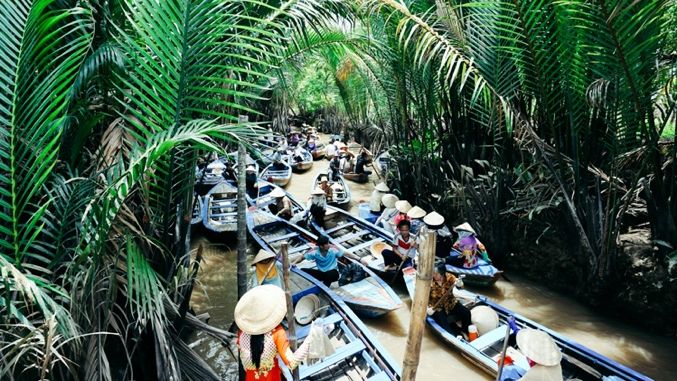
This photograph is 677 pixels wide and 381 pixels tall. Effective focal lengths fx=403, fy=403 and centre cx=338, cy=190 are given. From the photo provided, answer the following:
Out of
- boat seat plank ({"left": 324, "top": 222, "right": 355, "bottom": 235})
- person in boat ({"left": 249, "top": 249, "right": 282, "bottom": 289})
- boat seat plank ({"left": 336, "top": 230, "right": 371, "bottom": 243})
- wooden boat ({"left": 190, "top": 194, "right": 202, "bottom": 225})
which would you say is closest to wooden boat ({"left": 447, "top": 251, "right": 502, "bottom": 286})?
boat seat plank ({"left": 336, "top": 230, "right": 371, "bottom": 243})

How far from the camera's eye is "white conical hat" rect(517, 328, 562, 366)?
3492mm

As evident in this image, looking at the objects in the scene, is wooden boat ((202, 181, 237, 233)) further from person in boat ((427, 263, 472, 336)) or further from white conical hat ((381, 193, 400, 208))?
person in boat ((427, 263, 472, 336))

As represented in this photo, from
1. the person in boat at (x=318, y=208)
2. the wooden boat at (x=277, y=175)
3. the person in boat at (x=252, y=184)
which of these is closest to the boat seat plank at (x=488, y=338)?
the person in boat at (x=318, y=208)

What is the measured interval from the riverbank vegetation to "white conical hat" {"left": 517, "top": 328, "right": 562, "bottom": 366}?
2.65 m

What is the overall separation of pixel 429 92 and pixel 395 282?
386cm

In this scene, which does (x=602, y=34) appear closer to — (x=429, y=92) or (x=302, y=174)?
(x=429, y=92)

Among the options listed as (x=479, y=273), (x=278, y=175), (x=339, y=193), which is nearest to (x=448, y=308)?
(x=479, y=273)

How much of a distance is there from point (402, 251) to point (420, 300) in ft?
16.8

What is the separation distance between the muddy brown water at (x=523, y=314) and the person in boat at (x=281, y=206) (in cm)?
210

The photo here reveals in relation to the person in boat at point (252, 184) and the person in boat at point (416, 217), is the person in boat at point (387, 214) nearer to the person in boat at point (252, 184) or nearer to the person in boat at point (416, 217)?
the person in boat at point (416, 217)

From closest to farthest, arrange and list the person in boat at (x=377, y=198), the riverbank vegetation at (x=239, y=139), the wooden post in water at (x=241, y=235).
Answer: the riverbank vegetation at (x=239, y=139)
the wooden post in water at (x=241, y=235)
the person in boat at (x=377, y=198)

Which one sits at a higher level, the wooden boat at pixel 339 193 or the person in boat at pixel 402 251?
the wooden boat at pixel 339 193

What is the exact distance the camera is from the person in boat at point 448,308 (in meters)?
5.38

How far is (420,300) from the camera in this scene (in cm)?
191
